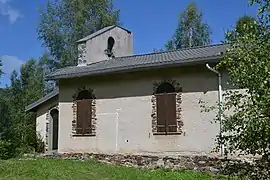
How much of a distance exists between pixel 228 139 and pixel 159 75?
779cm

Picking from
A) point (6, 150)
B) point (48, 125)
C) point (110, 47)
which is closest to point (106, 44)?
point (110, 47)

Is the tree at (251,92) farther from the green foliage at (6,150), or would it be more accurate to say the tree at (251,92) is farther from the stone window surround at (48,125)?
the stone window surround at (48,125)

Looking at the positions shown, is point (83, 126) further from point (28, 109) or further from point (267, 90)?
point (267, 90)

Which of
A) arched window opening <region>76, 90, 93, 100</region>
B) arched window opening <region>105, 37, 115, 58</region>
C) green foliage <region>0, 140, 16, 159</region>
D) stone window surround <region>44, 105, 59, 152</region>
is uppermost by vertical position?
arched window opening <region>105, 37, 115, 58</region>

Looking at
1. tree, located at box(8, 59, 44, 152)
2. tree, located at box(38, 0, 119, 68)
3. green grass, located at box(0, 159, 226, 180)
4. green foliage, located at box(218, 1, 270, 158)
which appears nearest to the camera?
green foliage, located at box(218, 1, 270, 158)

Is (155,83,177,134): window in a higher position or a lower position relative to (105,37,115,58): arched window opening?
lower

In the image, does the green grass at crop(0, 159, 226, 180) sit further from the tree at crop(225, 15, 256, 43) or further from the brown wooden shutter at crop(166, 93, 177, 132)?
the tree at crop(225, 15, 256, 43)

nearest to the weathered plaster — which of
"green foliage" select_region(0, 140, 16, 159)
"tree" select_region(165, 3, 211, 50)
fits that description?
"green foliage" select_region(0, 140, 16, 159)

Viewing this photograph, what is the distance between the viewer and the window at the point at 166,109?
13.5 metres

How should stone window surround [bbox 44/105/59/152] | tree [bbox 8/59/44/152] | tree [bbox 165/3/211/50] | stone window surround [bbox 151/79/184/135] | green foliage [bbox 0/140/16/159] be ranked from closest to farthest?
stone window surround [bbox 151/79/184/135], green foliage [bbox 0/140/16/159], stone window surround [bbox 44/105/59/152], tree [bbox 8/59/44/152], tree [bbox 165/3/211/50]

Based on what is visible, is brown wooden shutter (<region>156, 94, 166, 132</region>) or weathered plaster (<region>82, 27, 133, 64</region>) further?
weathered plaster (<region>82, 27, 133, 64</region>)

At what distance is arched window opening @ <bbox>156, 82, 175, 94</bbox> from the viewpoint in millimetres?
13687

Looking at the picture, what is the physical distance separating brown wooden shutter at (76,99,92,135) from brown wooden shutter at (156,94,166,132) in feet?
9.96

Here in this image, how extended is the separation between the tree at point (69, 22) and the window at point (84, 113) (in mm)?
15968
